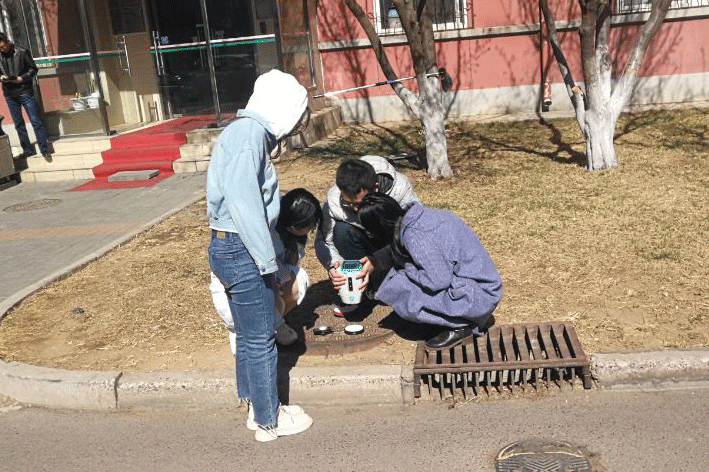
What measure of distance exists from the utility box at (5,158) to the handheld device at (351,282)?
8.78 metres

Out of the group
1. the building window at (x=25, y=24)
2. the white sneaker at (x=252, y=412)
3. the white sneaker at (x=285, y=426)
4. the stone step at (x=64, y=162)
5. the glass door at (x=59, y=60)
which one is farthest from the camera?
the building window at (x=25, y=24)

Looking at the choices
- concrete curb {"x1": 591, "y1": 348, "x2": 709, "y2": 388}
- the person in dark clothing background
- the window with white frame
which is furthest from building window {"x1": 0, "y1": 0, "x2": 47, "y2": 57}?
concrete curb {"x1": 591, "y1": 348, "x2": 709, "y2": 388}

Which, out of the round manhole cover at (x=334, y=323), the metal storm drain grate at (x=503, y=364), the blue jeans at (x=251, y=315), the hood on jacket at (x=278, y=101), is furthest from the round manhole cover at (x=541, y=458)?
the hood on jacket at (x=278, y=101)

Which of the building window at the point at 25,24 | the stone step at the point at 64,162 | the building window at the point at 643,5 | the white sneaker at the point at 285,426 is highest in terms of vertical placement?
the building window at the point at 25,24

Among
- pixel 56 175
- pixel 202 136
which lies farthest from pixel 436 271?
pixel 56 175

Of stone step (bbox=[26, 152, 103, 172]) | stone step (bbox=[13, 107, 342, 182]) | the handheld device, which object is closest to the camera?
the handheld device

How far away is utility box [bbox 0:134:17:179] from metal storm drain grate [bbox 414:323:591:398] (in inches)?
368

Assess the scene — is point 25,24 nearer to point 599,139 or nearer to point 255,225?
point 599,139

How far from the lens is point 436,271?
4.66m

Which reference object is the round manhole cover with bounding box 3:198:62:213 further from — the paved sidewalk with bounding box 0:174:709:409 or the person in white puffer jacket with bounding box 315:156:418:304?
the person in white puffer jacket with bounding box 315:156:418:304

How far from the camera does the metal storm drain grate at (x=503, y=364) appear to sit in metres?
4.45

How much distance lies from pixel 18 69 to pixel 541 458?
1106 cm

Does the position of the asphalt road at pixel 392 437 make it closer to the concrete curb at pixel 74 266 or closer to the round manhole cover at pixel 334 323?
the round manhole cover at pixel 334 323

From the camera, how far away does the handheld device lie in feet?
16.4
